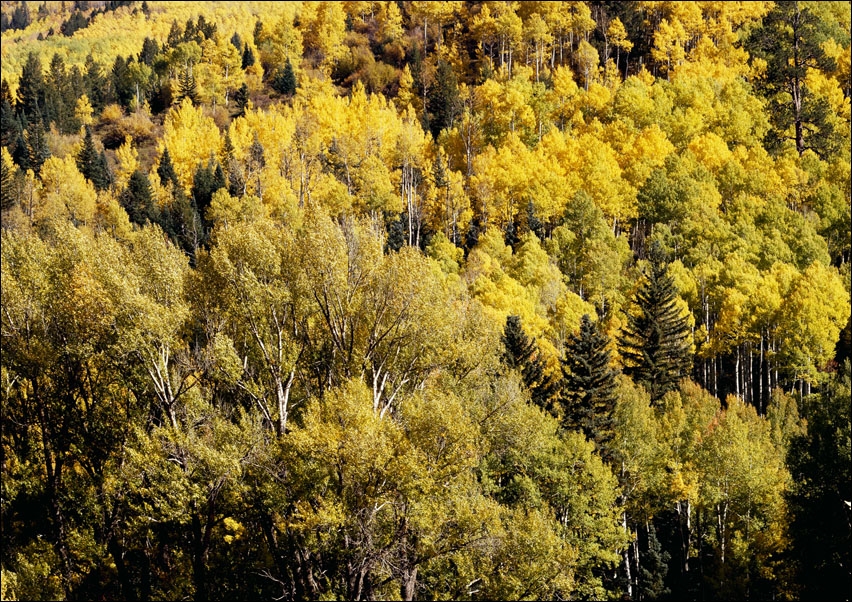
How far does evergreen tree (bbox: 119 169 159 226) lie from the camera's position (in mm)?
77375

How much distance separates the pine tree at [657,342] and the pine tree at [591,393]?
24.6 ft

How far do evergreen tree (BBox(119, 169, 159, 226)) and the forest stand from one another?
390 millimetres

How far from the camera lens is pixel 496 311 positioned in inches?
1967

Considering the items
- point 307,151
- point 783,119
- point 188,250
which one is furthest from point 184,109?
point 783,119

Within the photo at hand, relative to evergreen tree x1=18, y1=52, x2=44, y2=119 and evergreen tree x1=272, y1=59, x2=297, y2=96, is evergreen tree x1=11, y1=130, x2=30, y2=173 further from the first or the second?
evergreen tree x1=272, y1=59, x2=297, y2=96

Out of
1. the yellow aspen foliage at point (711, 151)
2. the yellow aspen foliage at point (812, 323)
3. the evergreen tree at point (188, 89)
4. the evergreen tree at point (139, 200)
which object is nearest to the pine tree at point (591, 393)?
the yellow aspen foliage at point (812, 323)

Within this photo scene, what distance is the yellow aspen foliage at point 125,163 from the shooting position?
297 ft

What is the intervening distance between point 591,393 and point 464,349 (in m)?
13.0

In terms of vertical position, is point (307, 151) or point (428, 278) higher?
point (428, 278)

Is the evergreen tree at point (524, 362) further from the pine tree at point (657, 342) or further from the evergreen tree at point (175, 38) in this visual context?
the evergreen tree at point (175, 38)

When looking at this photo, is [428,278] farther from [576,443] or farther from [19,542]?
[19,542]

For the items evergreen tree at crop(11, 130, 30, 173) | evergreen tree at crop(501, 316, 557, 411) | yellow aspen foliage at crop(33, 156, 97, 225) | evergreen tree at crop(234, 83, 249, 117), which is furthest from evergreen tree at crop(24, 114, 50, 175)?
evergreen tree at crop(501, 316, 557, 411)

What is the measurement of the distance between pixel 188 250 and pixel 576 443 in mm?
50615

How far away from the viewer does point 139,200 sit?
79375 millimetres
